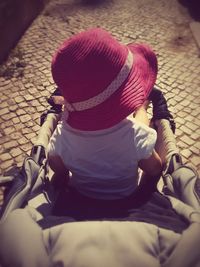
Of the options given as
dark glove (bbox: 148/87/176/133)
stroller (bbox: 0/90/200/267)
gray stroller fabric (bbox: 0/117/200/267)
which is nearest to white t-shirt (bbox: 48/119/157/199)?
stroller (bbox: 0/90/200/267)

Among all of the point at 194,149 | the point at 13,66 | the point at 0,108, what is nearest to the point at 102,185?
the point at 194,149

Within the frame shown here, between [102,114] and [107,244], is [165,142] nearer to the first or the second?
[102,114]

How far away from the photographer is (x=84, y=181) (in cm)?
169

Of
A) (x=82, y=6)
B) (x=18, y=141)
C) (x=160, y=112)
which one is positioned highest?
(x=160, y=112)

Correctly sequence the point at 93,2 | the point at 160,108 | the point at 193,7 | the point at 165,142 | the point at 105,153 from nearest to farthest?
the point at 105,153 < the point at 165,142 < the point at 160,108 < the point at 193,7 < the point at 93,2

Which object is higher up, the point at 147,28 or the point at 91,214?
the point at 91,214

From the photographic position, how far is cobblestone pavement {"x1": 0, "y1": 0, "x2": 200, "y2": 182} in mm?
3242

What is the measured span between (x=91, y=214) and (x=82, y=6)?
4.98 metres

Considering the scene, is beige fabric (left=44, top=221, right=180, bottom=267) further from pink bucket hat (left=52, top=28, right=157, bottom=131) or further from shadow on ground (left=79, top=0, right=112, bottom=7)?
shadow on ground (left=79, top=0, right=112, bottom=7)

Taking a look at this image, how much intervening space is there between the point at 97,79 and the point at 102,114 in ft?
0.55

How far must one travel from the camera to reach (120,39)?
465 cm

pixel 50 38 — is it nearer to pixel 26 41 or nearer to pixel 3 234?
pixel 26 41

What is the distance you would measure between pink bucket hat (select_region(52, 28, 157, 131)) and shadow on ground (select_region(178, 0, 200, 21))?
4159 millimetres

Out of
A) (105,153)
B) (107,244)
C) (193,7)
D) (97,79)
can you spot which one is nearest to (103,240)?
(107,244)
